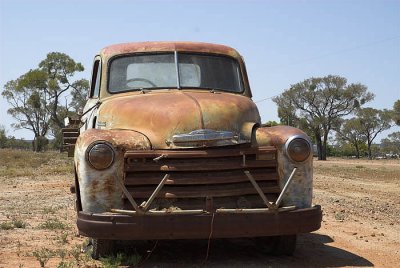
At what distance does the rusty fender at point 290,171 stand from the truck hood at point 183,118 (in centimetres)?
25

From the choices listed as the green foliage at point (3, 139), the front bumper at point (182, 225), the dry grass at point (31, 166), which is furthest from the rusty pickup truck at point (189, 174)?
the green foliage at point (3, 139)

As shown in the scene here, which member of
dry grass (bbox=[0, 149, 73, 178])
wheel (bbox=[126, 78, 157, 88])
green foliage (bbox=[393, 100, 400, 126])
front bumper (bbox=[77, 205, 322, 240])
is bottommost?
dry grass (bbox=[0, 149, 73, 178])

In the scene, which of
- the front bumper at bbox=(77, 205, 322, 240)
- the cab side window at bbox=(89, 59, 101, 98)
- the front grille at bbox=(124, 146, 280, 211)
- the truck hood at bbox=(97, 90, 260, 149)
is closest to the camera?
the front bumper at bbox=(77, 205, 322, 240)

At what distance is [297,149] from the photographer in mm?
5152

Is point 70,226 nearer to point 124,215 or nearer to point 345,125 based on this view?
point 124,215

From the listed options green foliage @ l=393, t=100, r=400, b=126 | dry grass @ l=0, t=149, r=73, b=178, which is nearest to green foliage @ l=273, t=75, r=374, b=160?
green foliage @ l=393, t=100, r=400, b=126

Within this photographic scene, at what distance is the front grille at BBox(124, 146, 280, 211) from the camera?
4.87 meters

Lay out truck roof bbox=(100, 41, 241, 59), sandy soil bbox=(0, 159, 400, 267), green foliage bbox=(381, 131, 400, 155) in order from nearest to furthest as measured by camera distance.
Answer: sandy soil bbox=(0, 159, 400, 267) < truck roof bbox=(100, 41, 241, 59) < green foliage bbox=(381, 131, 400, 155)

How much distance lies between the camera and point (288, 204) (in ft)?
16.9

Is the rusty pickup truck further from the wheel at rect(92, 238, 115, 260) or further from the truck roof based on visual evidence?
the truck roof

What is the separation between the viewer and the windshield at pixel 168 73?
6359 mm

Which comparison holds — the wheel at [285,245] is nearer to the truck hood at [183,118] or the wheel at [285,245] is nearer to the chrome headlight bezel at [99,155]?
the truck hood at [183,118]

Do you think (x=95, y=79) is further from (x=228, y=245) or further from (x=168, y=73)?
(x=228, y=245)

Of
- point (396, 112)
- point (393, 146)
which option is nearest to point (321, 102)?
point (396, 112)
